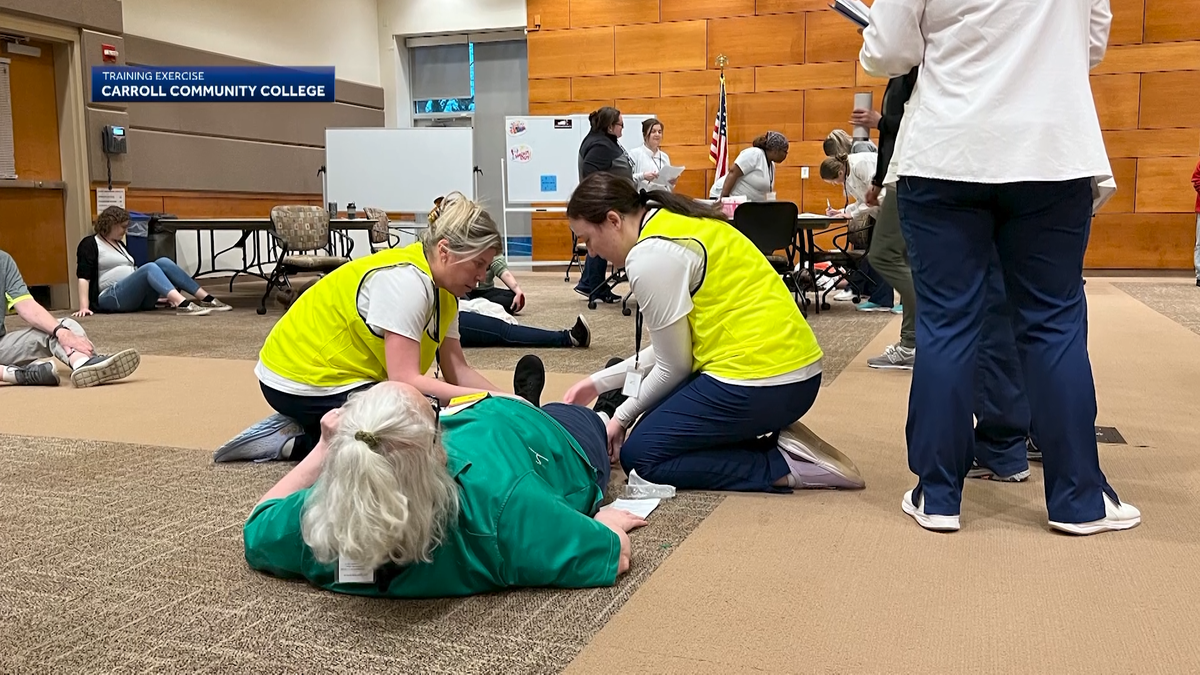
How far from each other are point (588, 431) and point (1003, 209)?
3.24 feet

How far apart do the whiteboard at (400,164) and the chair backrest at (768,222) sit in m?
4.74

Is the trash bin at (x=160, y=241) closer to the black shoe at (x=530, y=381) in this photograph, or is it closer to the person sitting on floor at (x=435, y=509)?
the black shoe at (x=530, y=381)

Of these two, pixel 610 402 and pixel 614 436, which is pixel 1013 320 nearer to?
pixel 614 436

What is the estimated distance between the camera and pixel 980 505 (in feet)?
6.98

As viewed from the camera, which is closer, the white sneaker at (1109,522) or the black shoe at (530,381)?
the white sneaker at (1109,522)

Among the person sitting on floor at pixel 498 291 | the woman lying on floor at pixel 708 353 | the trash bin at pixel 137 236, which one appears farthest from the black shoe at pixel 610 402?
the trash bin at pixel 137 236

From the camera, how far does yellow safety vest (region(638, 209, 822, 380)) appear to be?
2.16 metres

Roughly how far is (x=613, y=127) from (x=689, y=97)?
444cm

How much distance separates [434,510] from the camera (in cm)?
140

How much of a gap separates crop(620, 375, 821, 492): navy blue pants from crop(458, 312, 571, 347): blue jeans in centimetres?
250

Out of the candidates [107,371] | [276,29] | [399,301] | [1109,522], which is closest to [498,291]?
[107,371]

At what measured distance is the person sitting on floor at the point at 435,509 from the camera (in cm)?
131
